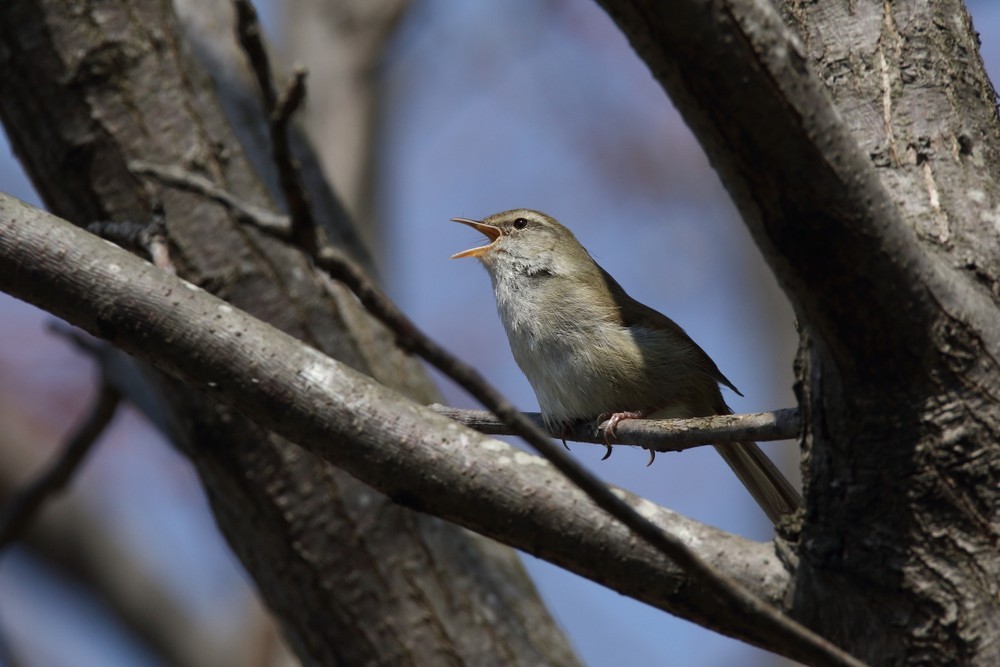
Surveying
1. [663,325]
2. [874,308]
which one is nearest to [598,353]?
[663,325]

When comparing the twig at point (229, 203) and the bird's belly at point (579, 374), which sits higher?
the bird's belly at point (579, 374)

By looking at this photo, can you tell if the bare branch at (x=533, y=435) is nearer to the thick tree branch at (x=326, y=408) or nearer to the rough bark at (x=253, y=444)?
the thick tree branch at (x=326, y=408)

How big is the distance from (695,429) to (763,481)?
143 centimetres

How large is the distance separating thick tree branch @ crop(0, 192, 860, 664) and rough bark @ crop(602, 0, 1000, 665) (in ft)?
1.27

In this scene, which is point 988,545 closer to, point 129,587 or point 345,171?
point 345,171

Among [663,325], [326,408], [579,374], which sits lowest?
[326,408]

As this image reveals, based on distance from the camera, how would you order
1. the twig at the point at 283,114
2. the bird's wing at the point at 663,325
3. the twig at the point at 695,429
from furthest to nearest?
1. the bird's wing at the point at 663,325
2. the twig at the point at 695,429
3. the twig at the point at 283,114

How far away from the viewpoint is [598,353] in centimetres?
465

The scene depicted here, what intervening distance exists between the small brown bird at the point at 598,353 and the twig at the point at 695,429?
1.02 metres

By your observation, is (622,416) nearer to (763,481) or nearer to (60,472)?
(763,481)

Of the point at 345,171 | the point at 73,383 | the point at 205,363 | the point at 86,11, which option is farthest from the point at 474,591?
the point at 73,383

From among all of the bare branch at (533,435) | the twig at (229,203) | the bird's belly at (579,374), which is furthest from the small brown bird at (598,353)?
the twig at (229,203)

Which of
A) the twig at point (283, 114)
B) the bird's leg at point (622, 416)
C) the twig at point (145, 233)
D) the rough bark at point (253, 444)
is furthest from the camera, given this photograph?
the bird's leg at point (622, 416)

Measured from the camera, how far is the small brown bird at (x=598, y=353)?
4.62 meters
